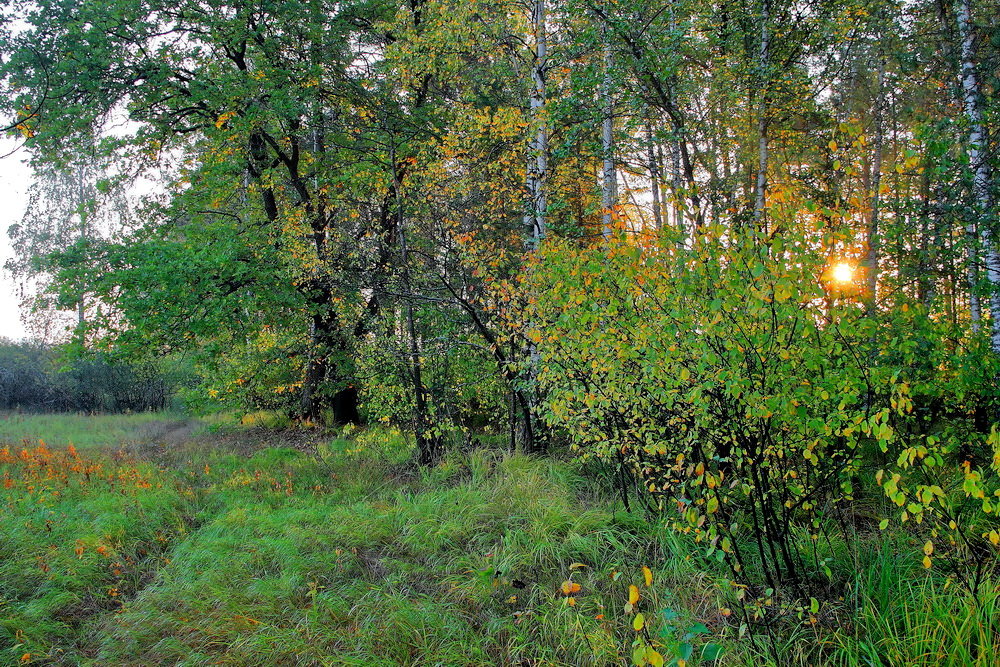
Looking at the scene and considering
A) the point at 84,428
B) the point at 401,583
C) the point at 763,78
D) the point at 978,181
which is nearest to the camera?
the point at 401,583

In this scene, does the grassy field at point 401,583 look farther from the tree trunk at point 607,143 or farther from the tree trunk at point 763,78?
the tree trunk at point 763,78

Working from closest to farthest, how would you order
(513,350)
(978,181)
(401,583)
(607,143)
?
(401,583), (978,181), (513,350), (607,143)

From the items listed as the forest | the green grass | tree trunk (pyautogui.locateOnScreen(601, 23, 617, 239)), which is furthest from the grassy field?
the green grass

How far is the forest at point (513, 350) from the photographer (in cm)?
256

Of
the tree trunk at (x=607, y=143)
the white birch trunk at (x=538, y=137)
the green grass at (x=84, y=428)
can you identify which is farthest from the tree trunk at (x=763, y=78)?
the green grass at (x=84, y=428)

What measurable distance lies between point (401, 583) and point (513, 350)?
9.62 ft

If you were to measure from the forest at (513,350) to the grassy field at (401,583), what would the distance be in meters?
0.03

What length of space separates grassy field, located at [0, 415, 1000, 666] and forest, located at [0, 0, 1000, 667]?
0.09ft

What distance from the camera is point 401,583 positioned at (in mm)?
3662

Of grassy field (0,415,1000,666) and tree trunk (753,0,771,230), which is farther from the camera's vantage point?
tree trunk (753,0,771,230)

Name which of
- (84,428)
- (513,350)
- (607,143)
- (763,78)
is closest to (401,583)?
(513,350)

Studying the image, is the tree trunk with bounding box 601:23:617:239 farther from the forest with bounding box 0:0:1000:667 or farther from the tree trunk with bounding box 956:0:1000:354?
the tree trunk with bounding box 956:0:1000:354

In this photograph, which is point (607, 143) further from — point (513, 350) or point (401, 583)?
point (401, 583)

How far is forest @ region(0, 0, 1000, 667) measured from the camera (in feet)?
8.41
